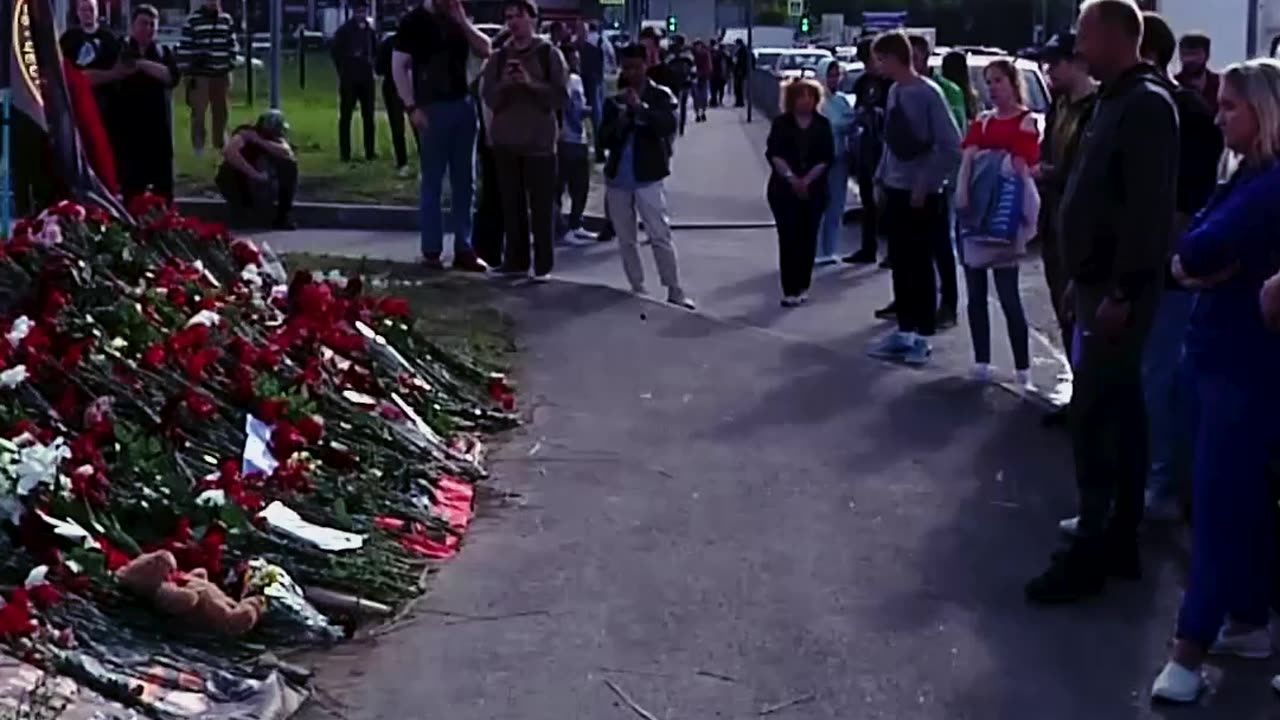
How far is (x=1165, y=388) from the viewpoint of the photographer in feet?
29.2

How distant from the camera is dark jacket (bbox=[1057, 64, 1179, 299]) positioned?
7.05 meters

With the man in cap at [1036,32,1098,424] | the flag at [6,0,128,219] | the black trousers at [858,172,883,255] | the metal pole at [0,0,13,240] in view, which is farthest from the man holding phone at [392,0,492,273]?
the man in cap at [1036,32,1098,424]

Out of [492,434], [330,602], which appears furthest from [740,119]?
[330,602]

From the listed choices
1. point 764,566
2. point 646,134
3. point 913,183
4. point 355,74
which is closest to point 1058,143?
point 913,183

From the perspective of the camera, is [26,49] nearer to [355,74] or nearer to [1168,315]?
[1168,315]

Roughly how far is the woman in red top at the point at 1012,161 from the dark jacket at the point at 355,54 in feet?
45.5

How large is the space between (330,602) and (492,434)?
3.05 meters

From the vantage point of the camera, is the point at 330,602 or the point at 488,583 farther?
the point at 488,583

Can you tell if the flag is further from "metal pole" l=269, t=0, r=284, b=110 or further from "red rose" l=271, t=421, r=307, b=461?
"metal pole" l=269, t=0, r=284, b=110

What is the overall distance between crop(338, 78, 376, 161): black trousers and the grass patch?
9883 millimetres

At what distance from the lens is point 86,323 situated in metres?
7.96

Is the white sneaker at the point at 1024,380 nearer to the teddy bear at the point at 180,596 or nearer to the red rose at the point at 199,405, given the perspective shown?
the red rose at the point at 199,405

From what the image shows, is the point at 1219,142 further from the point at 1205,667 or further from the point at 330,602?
the point at 330,602

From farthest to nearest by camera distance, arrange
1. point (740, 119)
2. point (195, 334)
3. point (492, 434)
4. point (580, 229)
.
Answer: point (740, 119), point (580, 229), point (492, 434), point (195, 334)
